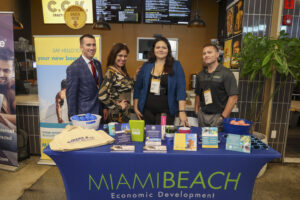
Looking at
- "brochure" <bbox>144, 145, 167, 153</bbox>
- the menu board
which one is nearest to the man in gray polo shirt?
"brochure" <bbox>144, 145, 167, 153</bbox>

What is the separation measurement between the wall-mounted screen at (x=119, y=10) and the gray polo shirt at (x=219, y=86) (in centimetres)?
332

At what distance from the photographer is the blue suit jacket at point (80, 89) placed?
7.29ft

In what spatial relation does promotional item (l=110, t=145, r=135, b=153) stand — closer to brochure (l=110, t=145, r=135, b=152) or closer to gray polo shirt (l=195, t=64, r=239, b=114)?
brochure (l=110, t=145, r=135, b=152)

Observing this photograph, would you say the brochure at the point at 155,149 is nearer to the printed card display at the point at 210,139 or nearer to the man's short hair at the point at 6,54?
the printed card display at the point at 210,139

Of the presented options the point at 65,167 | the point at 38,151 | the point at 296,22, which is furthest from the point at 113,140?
the point at 296,22

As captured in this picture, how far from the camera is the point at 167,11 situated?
16.1 feet

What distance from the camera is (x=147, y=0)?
190 inches

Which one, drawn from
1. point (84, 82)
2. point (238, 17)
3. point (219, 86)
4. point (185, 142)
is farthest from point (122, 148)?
point (238, 17)

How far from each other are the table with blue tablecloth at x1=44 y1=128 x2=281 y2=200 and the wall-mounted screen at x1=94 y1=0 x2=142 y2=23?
13.7 feet

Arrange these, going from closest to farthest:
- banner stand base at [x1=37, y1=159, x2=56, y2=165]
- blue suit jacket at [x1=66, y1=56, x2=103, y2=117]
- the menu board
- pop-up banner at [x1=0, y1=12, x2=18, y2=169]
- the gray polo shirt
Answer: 1. the gray polo shirt
2. blue suit jacket at [x1=66, y1=56, x2=103, y2=117]
3. pop-up banner at [x1=0, y1=12, x2=18, y2=169]
4. banner stand base at [x1=37, y1=159, x2=56, y2=165]
5. the menu board

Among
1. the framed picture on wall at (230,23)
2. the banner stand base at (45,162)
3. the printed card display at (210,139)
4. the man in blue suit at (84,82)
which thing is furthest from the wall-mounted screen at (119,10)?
the printed card display at (210,139)

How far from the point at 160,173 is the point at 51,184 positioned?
1.56 m

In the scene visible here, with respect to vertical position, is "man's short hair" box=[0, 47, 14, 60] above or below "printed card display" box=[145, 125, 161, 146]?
above

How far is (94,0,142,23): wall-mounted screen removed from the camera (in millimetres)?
4855
